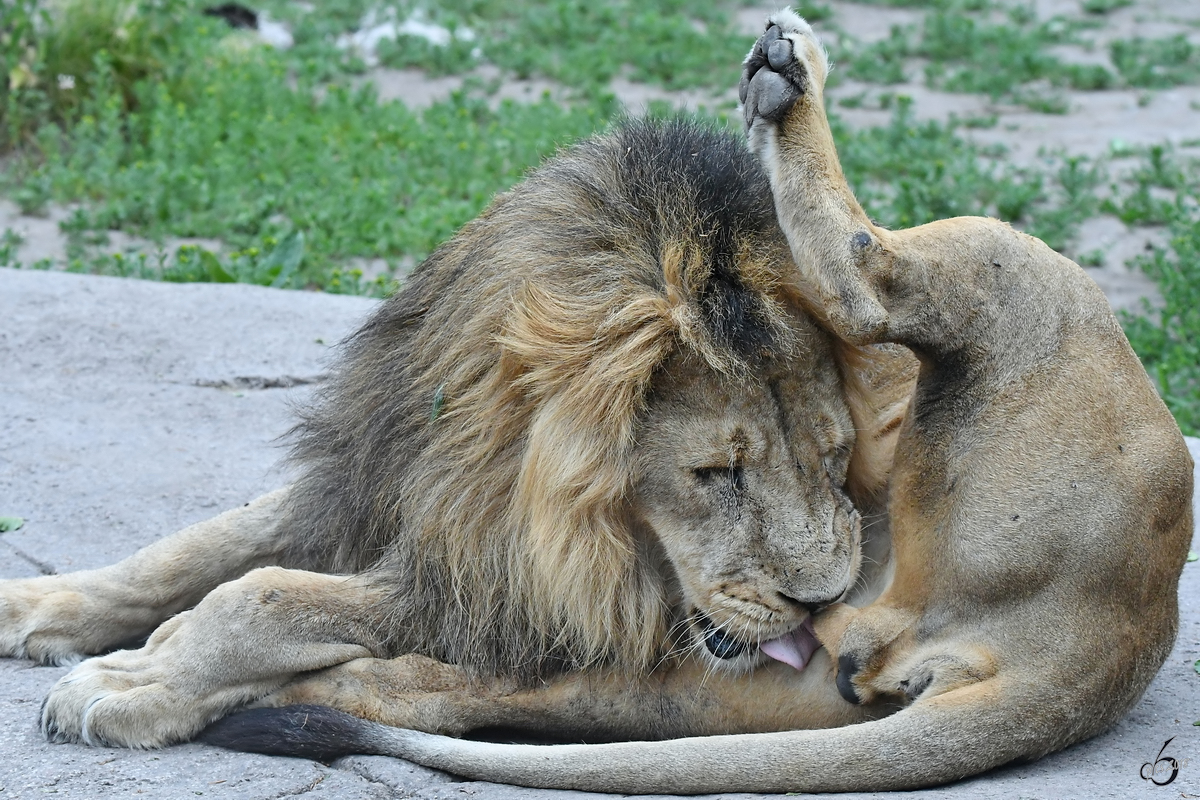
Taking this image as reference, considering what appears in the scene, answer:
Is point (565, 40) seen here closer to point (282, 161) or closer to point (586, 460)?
point (282, 161)

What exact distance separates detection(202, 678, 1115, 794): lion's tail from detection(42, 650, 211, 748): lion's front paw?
22.1 inches

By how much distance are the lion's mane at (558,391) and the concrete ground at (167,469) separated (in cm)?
40

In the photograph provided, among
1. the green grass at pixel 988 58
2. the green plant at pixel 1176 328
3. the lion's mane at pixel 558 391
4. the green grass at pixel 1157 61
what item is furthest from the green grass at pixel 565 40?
the lion's mane at pixel 558 391

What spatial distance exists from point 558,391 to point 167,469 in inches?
70.0

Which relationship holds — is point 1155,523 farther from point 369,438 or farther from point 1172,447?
point 369,438

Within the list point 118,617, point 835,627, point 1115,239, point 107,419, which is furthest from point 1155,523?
point 1115,239

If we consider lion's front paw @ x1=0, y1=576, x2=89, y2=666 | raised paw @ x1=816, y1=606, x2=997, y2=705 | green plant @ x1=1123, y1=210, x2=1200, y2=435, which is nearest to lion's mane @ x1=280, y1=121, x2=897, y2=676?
raised paw @ x1=816, y1=606, x2=997, y2=705

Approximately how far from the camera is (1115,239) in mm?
6664

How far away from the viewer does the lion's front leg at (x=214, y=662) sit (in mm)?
2662

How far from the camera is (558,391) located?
269cm

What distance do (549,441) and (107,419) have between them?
2.12 m

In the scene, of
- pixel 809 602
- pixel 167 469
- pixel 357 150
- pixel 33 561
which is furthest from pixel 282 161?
pixel 809 602

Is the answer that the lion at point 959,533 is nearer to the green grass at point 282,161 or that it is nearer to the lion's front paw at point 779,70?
the lion's front paw at point 779,70

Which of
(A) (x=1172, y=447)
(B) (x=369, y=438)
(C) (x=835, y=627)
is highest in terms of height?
(A) (x=1172, y=447)
